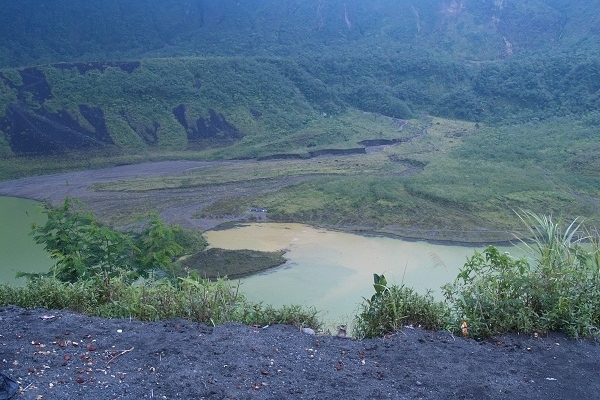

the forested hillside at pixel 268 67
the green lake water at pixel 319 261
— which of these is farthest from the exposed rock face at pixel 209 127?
the green lake water at pixel 319 261

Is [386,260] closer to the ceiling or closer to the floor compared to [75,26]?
closer to the floor

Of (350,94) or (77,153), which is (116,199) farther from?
(350,94)

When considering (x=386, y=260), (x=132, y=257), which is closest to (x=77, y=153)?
(x=386, y=260)

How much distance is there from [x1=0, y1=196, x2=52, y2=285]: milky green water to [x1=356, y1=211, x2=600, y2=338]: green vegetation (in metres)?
8.22

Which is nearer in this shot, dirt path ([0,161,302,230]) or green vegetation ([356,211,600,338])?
green vegetation ([356,211,600,338])

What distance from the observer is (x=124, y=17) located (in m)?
60.1

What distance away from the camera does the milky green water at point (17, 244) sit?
46.9 ft

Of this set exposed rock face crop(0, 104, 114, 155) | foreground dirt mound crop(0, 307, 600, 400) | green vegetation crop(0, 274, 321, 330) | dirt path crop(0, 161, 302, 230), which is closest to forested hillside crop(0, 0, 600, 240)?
exposed rock face crop(0, 104, 114, 155)

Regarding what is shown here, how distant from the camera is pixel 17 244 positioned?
17234mm

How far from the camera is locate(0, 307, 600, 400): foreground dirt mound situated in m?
4.04

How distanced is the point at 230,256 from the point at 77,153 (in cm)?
1790

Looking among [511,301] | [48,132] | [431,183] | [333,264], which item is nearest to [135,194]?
[48,132]

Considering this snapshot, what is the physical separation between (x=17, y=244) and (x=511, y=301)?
50.4 feet

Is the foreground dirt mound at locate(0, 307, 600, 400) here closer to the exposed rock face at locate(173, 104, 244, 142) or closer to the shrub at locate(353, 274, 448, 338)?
the shrub at locate(353, 274, 448, 338)
